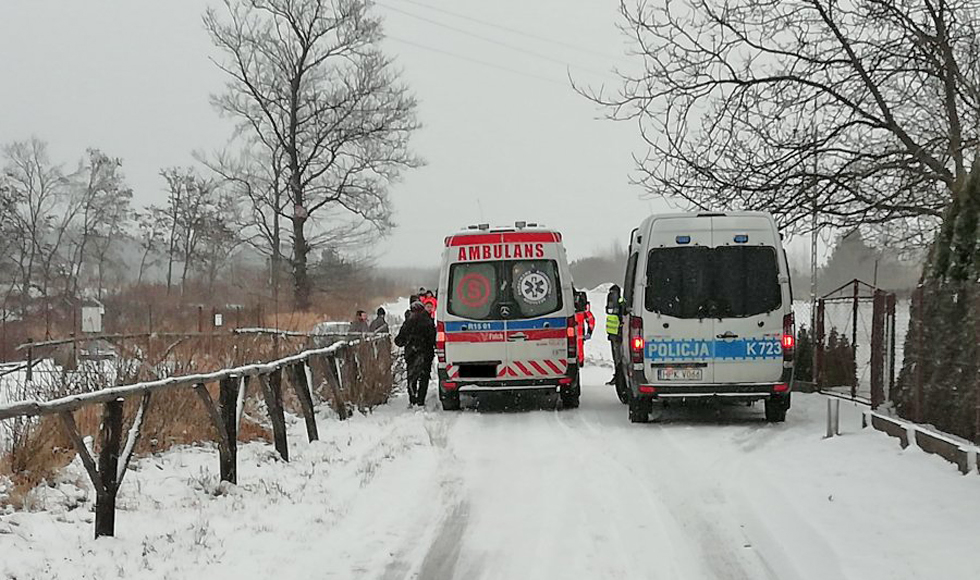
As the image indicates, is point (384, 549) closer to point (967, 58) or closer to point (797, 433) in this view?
point (797, 433)

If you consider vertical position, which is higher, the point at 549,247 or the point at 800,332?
the point at 549,247

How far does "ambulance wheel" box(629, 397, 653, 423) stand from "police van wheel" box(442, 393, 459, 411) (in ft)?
10.2

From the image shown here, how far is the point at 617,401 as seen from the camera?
57.8 feet

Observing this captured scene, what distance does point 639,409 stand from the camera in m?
13.8

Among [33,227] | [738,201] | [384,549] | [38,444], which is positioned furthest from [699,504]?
[33,227]

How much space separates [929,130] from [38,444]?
517 inches

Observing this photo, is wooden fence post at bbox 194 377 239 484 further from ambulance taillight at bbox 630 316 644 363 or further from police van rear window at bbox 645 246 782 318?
police van rear window at bbox 645 246 782 318

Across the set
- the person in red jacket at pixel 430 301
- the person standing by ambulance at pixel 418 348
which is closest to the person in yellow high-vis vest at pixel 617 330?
the person standing by ambulance at pixel 418 348

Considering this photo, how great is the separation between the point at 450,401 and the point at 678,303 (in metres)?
4.23

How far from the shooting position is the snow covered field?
21.7 feet

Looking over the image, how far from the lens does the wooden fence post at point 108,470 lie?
7.08 meters

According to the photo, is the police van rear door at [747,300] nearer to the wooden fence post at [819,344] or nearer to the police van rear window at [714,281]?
the police van rear window at [714,281]

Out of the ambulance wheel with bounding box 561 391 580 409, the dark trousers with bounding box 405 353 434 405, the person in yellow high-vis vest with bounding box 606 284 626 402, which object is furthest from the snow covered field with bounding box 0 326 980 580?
the dark trousers with bounding box 405 353 434 405

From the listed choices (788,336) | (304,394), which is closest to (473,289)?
(304,394)
